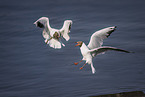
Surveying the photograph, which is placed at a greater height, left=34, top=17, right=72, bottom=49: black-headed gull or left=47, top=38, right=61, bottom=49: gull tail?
left=34, top=17, right=72, bottom=49: black-headed gull

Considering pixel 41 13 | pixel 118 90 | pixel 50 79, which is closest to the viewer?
pixel 118 90

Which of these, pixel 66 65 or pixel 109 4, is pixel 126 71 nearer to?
pixel 66 65

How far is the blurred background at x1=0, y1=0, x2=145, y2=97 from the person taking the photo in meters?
9.75

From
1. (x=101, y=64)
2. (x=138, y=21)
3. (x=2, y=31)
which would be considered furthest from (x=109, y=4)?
(x=101, y=64)

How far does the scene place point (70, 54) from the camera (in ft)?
38.7

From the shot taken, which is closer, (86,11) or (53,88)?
(53,88)

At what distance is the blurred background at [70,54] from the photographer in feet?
32.0

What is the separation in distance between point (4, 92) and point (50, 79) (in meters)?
1.36

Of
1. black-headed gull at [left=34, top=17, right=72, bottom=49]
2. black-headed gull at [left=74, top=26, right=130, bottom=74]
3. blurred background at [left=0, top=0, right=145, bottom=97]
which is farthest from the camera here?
blurred background at [left=0, top=0, right=145, bottom=97]

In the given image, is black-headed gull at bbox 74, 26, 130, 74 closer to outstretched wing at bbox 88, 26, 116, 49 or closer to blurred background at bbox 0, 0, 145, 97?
outstretched wing at bbox 88, 26, 116, 49

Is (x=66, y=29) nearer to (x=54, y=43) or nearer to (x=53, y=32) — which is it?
(x=53, y=32)

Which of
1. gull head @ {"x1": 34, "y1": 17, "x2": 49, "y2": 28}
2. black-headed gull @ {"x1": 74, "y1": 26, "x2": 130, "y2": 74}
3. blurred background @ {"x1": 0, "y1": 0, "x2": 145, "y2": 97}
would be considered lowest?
blurred background @ {"x1": 0, "y1": 0, "x2": 145, "y2": 97}

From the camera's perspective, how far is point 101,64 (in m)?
10.9

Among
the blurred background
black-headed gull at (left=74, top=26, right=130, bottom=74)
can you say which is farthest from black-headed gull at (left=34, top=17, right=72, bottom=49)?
the blurred background
